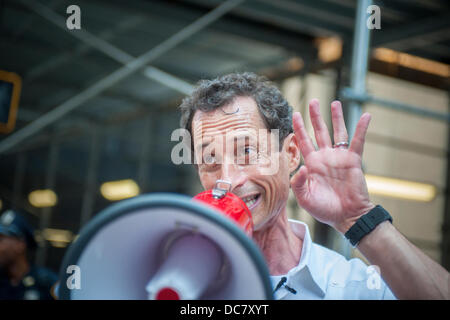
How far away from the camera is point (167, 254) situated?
1.12m

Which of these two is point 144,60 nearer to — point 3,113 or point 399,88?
point 3,113

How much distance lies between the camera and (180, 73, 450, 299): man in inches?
45.6

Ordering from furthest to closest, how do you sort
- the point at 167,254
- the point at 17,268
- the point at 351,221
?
the point at 17,268 → the point at 351,221 → the point at 167,254

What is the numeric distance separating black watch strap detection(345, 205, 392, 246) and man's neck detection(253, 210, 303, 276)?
35 cm

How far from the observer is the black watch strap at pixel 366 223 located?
1.19 metres

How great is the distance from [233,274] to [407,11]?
5.18 m

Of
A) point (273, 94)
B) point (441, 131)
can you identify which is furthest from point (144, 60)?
point (441, 131)

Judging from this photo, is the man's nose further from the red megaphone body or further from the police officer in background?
the police officer in background

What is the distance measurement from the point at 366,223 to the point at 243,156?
0.38 metres

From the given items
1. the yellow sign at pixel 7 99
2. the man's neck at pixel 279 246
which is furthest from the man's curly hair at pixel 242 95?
the yellow sign at pixel 7 99

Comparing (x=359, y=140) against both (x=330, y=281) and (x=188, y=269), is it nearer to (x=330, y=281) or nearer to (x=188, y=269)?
(x=330, y=281)

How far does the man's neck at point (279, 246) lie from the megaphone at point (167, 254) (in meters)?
0.41

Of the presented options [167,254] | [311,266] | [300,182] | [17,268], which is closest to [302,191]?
[300,182]

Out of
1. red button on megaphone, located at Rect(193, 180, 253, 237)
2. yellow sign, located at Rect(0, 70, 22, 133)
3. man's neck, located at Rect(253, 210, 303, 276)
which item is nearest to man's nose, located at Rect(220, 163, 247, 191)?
red button on megaphone, located at Rect(193, 180, 253, 237)
